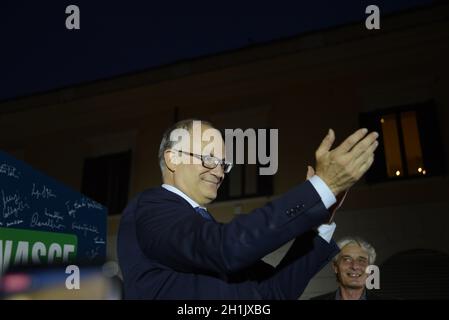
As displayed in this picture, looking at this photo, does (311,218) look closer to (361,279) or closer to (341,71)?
(361,279)

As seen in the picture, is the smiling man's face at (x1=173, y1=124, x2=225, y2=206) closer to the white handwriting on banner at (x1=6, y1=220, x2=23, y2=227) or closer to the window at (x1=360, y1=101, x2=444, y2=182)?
the white handwriting on banner at (x1=6, y1=220, x2=23, y2=227)

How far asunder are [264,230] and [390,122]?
8.23 m

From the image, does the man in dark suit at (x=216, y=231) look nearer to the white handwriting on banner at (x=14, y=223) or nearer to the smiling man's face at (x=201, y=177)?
the smiling man's face at (x=201, y=177)

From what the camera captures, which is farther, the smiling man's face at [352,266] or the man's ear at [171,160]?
the smiling man's face at [352,266]

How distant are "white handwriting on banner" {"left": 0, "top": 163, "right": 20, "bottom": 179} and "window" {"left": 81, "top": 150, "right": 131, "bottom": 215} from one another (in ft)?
25.0

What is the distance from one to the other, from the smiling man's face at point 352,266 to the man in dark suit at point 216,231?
2.91m

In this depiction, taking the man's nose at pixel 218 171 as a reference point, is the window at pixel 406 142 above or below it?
above

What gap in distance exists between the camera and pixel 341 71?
9359 millimetres

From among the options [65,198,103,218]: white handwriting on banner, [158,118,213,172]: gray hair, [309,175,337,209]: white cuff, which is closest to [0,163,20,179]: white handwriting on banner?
[65,198,103,218]: white handwriting on banner

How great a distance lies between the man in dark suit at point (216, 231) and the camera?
1.29 meters

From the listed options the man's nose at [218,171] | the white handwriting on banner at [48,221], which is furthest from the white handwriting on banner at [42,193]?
the man's nose at [218,171]

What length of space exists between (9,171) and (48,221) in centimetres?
48

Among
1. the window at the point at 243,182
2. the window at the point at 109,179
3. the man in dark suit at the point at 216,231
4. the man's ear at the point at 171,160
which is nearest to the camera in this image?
the man in dark suit at the point at 216,231

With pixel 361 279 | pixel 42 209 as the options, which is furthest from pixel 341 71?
pixel 42 209
